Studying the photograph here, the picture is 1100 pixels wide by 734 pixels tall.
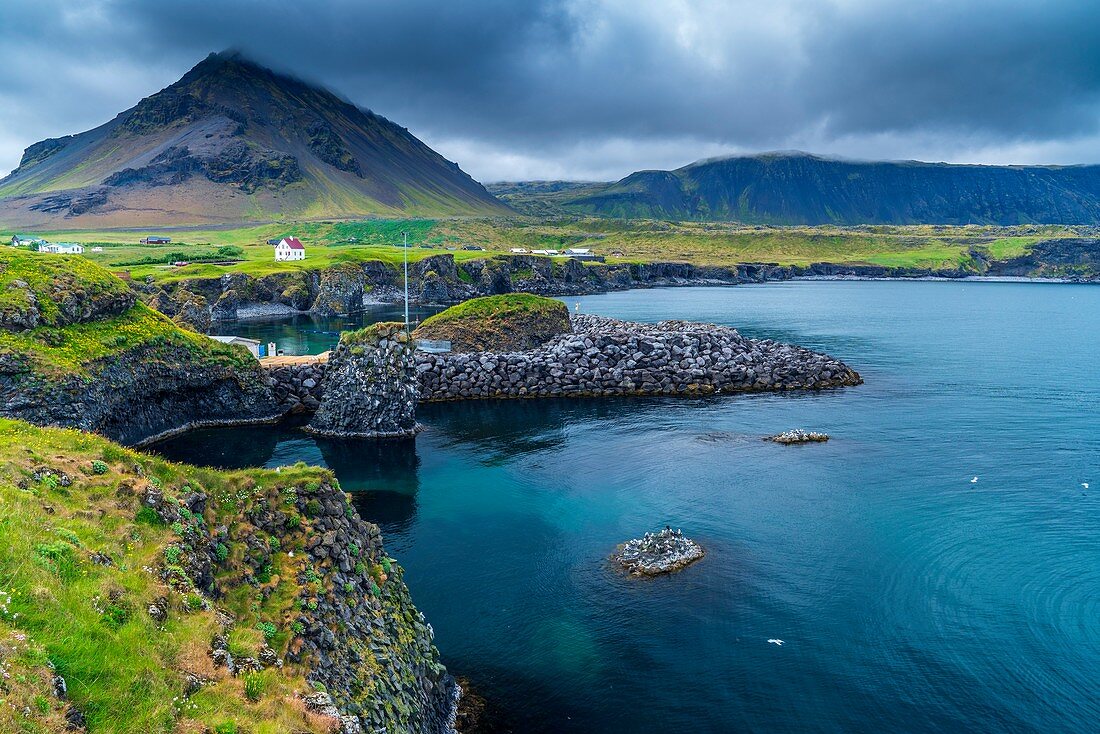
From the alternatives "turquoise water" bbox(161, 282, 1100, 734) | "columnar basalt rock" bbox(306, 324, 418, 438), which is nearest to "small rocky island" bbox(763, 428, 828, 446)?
"turquoise water" bbox(161, 282, 1100, 734)

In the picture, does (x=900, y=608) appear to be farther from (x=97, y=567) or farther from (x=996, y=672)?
(x=97, y=567)

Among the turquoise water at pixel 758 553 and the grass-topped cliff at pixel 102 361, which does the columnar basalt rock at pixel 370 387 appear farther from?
the grass-topped cliff at pixel 102 361

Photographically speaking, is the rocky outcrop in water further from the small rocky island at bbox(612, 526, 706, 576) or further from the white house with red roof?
the white house with red roof

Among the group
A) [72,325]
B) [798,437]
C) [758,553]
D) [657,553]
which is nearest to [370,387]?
[72,325]

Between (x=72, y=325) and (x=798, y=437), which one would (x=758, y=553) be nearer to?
(x=798, y=437)

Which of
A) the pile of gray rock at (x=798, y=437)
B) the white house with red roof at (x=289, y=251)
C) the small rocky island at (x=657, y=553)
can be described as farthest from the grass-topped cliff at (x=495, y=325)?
the white house with red roof at (x=289, y=251)

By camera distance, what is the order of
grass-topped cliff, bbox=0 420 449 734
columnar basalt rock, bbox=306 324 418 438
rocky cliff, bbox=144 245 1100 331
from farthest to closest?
1. rocky cliff, bbox=144 245 1100 331
2. columnar basalt rock, bbox=306 324 418 438
3. grass-topped cliff, bbox=0 420 449 734
